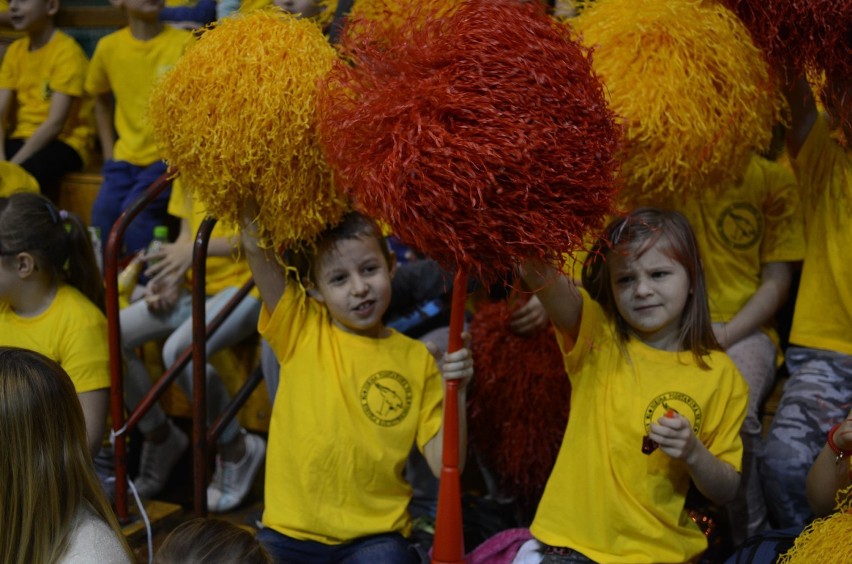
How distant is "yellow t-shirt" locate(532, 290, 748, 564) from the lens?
2246 mm

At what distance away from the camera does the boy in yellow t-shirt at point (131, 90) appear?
399 cm

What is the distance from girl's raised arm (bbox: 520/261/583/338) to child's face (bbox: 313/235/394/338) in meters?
0.36

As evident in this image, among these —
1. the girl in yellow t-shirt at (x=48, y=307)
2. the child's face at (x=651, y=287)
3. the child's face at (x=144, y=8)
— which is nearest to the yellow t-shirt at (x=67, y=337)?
the girl in yellow t-shirt at (x=48, y=307)

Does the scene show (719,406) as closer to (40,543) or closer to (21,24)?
(40,543)

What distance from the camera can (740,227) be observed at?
2758 millimetres

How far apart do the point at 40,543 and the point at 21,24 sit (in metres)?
3.34

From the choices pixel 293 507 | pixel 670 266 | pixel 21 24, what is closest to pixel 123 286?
pixel 293 507

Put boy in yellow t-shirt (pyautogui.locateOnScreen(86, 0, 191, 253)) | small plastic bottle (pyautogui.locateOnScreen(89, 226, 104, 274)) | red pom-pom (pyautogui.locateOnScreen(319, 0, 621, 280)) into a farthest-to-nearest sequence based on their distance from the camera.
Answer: boy in yellow t-shirt (pyautogui.locateOnScreen(86, 0, 191, 253))
small plastic bottle (pyautogui.locateOnScreen(89, 226, 104, 274))
red pom-pom (pyautogui.locateOnScreen(319, 0, 621, 280))

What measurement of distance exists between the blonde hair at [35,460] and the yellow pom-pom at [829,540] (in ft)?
4.24

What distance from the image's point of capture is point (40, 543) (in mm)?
1798

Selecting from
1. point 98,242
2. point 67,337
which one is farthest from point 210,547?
point 98,242

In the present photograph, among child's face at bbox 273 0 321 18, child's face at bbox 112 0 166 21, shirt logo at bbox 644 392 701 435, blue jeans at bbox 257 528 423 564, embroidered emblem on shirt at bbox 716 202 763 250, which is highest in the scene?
child's face at bbox 112 0 166 21

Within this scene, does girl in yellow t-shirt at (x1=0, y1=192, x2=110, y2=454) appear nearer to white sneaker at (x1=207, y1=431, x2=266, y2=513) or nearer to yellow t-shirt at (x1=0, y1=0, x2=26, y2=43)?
white sneaker at (x1=207, y1=431, x2=266, y2=513)

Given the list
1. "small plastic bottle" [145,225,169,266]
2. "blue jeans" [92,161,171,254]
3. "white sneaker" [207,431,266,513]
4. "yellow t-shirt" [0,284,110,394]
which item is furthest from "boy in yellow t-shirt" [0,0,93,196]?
"white sneaker" [207,431,266,513]
